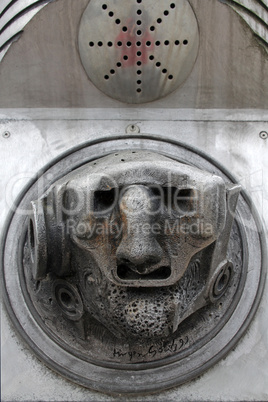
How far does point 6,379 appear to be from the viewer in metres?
1.22

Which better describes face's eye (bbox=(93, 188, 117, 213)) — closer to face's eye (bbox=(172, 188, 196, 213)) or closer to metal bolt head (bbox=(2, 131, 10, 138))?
face's eye (bbox=(172, 188, 196, 213))

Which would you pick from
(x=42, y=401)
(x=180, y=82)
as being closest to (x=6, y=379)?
(x=42, y=401)

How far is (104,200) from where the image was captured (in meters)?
1.07

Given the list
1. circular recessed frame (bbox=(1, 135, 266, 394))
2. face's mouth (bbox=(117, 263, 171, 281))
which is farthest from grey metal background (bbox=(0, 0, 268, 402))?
face's mouth (bbox=(117, 263, 171, 281))

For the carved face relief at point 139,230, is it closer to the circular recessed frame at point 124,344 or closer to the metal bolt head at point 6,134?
the circular recessed frame at point 124,344

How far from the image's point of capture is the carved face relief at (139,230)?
1030 mm

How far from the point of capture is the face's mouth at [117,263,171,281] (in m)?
1.05

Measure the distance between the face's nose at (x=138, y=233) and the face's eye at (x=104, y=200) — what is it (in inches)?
1.4

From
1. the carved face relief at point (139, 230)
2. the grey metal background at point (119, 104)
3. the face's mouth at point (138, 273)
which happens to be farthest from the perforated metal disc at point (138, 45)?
the face's mouth at point (138, 273)

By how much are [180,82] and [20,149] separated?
19.4 inches

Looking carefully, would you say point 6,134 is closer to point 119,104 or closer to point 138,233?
point 119,104

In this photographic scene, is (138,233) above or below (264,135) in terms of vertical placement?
below

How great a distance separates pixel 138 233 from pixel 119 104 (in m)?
0.55
